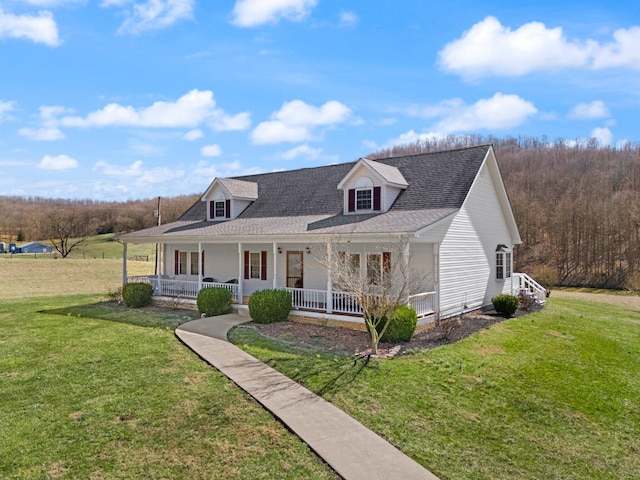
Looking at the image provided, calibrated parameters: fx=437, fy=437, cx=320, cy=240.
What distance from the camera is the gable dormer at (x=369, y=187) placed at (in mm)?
17266

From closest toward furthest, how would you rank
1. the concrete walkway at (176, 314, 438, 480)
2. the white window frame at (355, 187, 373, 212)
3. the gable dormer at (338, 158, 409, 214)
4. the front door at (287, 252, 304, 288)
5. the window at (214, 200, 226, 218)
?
the concrete walkway at (176, 314, 438, 480), the gable dormer at (338, 158, 409, 214), the white window frame at (355, 187, 373, 212), the front door at (287, 252, 304, 288), the window at (214, 200, 226, 218)

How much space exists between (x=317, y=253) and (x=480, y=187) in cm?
734

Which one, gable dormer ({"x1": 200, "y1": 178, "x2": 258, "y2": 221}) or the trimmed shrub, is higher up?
gable dormer ({"x1": 200, "y1": 178, "x2": 258, "y2": 221})

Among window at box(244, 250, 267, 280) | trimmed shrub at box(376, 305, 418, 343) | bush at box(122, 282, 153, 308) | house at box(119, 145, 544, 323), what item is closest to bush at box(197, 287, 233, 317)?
house at box(119, 145, 544, 323)

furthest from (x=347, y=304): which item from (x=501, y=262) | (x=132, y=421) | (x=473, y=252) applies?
(x=501, y=262)

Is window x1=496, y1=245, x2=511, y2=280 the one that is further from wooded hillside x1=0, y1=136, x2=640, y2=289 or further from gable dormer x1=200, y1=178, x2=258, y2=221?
wooded hillside x1=0, y1=136, x2=640, y2=289

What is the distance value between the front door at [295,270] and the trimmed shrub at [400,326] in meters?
6.24

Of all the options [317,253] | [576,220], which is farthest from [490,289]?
[576,220]

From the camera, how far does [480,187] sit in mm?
17844

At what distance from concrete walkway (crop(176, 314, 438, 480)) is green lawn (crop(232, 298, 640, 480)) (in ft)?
0.91

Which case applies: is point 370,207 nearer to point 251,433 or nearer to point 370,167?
point 370,167

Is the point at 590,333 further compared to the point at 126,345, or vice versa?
the point at 590,333

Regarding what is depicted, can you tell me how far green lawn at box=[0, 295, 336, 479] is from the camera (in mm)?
5840

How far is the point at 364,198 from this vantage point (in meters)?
17.7
